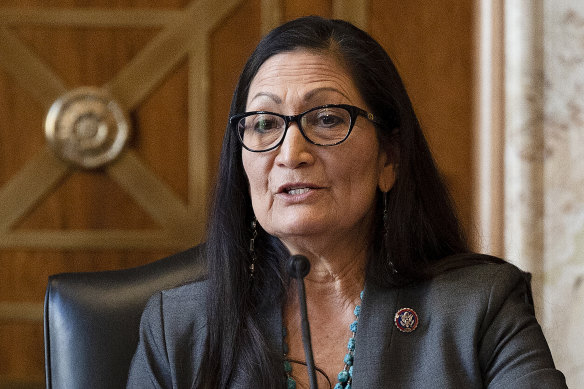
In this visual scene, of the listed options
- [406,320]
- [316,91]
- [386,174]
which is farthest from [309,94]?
[406,320]

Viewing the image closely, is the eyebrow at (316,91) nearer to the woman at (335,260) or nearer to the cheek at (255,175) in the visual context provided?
the woman at (335,260)

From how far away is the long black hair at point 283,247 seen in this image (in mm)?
1510

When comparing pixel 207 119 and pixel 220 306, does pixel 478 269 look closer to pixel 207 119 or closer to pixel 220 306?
pixel 220 306

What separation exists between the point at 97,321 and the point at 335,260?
1.68 ft

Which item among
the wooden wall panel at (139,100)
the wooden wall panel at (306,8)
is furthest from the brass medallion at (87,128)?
the wooden wall panel at (306,8)

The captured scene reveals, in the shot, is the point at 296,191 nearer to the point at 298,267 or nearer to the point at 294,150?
the point at 294,150

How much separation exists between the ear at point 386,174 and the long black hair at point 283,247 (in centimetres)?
1

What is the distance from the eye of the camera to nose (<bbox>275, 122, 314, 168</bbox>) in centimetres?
143

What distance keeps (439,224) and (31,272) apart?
1716 mm

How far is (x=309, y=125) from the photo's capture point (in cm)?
146

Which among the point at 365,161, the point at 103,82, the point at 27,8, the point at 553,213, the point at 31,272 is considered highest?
the point at 27,8

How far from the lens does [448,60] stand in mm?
2713

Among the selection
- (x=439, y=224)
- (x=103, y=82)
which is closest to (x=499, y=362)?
(x=439, y=224)

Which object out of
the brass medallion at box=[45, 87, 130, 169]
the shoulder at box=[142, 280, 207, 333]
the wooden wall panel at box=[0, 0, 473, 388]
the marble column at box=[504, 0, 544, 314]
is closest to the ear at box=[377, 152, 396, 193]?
the shoulder at box=[142, 280, 207, 333]
